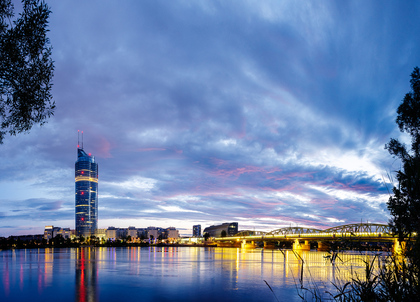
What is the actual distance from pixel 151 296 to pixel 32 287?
553 inches

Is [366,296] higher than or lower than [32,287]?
higher

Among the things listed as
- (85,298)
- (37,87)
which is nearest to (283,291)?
(85,298)

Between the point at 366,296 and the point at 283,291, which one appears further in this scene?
the point at 283,291

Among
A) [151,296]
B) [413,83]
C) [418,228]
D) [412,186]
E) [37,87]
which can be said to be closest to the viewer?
[418,228]

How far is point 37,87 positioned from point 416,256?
54.4 ft

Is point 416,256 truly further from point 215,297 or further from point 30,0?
point 215,297

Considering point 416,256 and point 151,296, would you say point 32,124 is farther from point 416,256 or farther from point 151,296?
point 151,296

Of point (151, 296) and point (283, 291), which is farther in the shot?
point (283, 291)

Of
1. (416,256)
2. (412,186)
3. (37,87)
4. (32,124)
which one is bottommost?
(416,256)

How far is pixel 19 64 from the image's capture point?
15.4 m

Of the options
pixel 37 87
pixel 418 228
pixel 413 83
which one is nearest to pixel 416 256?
pixel 418 228

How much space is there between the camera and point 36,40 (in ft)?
51.5

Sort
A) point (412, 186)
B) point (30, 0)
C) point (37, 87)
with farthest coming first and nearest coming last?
point (37, 87) < point (30, 0) < point (412, 186)

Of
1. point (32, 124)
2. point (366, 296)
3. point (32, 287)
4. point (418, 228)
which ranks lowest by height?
point (32, 287)
